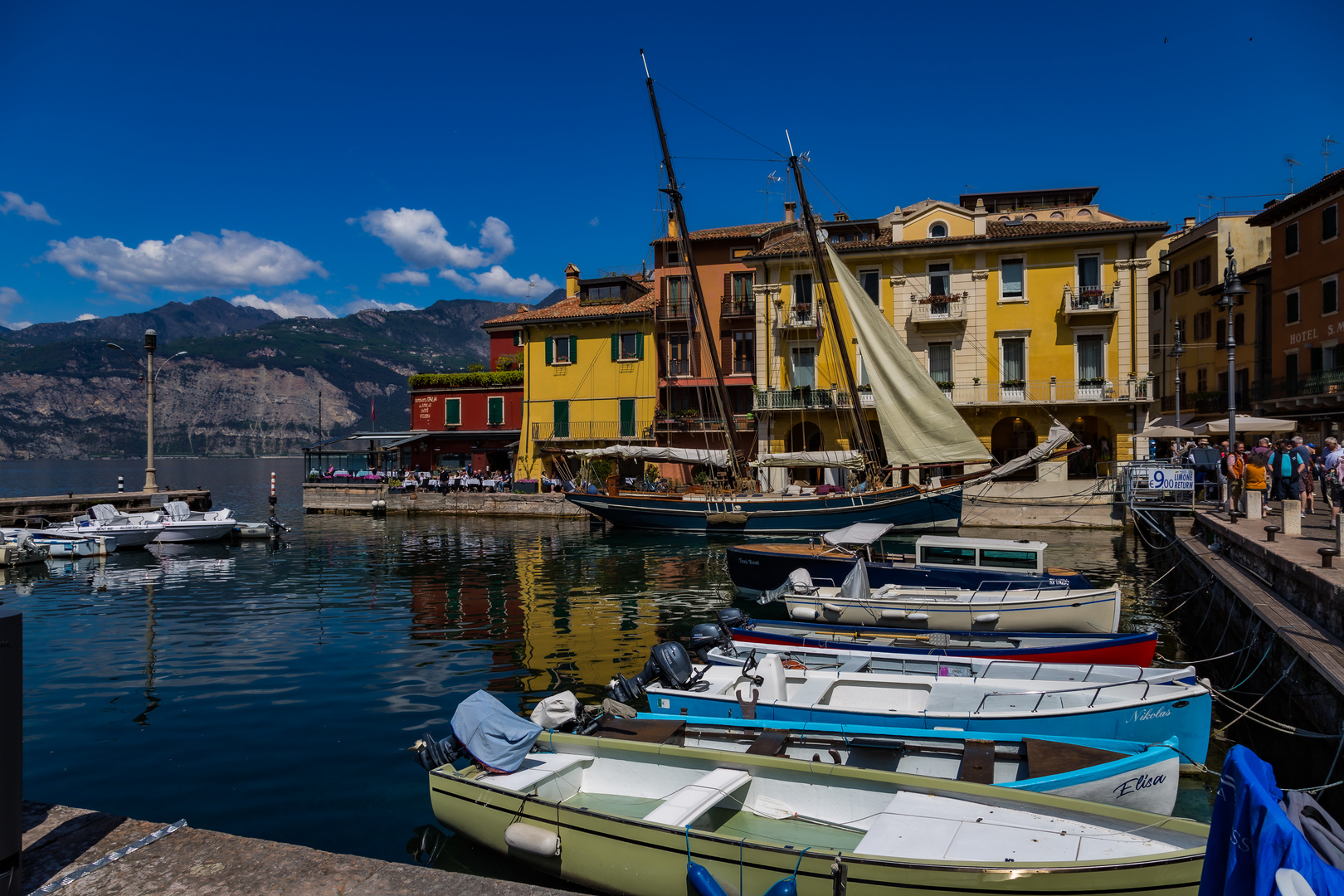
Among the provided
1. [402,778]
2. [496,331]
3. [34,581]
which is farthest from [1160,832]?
[496,331]

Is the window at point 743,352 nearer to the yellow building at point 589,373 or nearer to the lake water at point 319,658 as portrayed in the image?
the yellow building at point 589,373

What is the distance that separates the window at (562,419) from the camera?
48188 mm

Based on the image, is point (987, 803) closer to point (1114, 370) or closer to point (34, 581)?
point (34, 581)

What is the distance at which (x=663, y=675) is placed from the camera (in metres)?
10.1

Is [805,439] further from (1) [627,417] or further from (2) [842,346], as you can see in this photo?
(1) [627,417]

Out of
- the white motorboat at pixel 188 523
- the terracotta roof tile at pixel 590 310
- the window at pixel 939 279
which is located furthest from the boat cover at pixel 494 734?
the terracotta roof tile at pixel 590 310

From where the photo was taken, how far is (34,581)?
2341cm

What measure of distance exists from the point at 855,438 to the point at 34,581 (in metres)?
33.9

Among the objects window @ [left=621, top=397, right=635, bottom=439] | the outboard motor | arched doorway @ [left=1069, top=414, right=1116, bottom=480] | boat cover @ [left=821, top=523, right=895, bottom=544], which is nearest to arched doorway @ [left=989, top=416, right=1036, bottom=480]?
arched doorway @ [left=1069, top=414, right=1116, bottom=480]

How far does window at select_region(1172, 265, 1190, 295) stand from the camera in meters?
48.4

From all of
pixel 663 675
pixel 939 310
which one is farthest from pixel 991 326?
pixel 663 675

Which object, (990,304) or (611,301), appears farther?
(611,301)

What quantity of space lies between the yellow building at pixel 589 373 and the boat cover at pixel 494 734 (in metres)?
37.5

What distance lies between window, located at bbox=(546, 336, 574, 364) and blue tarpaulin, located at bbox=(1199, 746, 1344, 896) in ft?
153
